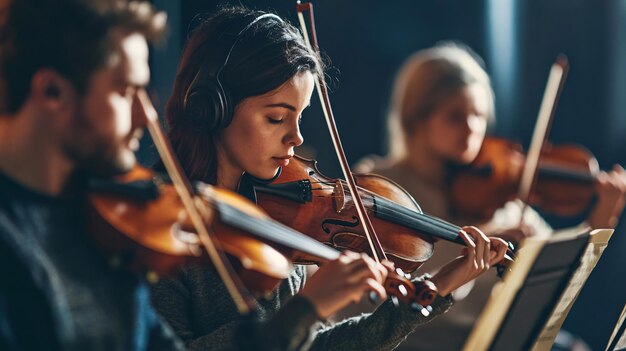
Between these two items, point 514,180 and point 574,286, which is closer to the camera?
point 574,286

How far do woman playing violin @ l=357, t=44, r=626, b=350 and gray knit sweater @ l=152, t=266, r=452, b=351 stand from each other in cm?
104

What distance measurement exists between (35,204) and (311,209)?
0.59m

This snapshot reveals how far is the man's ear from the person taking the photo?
0.98 metres

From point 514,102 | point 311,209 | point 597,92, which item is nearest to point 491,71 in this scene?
point 514,102

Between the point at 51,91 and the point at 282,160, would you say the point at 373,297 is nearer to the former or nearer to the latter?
the point at 282,160

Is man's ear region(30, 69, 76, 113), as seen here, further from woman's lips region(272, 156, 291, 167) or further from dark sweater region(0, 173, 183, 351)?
woman's lips region(272, 156, 291, 167)

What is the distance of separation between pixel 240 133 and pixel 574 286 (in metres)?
0.59

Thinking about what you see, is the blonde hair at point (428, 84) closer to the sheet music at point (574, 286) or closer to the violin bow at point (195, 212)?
the sheet music at point (574, 286)

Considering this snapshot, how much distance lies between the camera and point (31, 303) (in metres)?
0.94

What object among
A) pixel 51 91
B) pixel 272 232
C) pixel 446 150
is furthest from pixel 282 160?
pixel 446 150

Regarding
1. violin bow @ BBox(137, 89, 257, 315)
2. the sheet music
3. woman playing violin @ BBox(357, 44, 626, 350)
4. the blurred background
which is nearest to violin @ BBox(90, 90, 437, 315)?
violin bow @ BBox(137, 89, 257, 315)

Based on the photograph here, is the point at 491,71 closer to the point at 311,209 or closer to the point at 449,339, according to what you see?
the point at 449,339

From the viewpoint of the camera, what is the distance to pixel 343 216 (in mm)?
1490

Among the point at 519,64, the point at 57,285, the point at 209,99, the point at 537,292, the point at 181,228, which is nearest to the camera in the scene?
the point at 57,285
